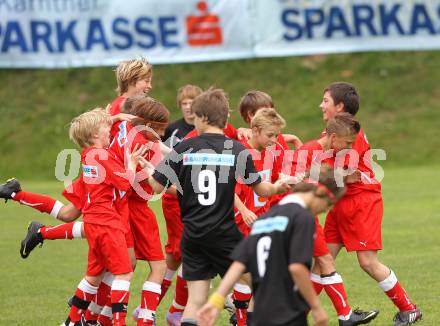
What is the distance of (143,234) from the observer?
705 centimetres

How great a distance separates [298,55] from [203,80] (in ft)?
7.15

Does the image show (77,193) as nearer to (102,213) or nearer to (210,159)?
(102,213)

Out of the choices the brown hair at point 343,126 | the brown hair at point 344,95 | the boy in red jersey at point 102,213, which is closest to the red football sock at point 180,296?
the boy in red jersey at point 102,213

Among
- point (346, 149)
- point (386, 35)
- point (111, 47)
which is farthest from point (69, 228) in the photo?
point (386, 35)

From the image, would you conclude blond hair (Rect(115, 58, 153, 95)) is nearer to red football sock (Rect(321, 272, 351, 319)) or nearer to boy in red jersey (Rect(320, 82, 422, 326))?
boy in red jersey (Rect(320, 82, 422, 326))

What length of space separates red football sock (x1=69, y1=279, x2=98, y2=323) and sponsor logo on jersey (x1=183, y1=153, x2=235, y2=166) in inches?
53.8

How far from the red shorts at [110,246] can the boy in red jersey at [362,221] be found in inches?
66.0

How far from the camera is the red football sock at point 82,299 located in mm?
6785

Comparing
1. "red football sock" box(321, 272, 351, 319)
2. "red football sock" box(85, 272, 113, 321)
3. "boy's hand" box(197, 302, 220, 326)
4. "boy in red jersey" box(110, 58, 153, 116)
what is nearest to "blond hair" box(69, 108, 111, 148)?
"boy in red jersey" box(110, 58, 153, 116)

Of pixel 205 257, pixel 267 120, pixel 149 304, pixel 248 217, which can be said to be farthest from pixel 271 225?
pixel 149 304

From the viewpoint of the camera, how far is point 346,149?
7.04 metres

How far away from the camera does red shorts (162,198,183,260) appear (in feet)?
24.5

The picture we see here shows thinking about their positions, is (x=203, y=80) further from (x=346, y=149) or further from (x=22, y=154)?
(x=346, y=149)

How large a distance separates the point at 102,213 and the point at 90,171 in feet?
1.00
